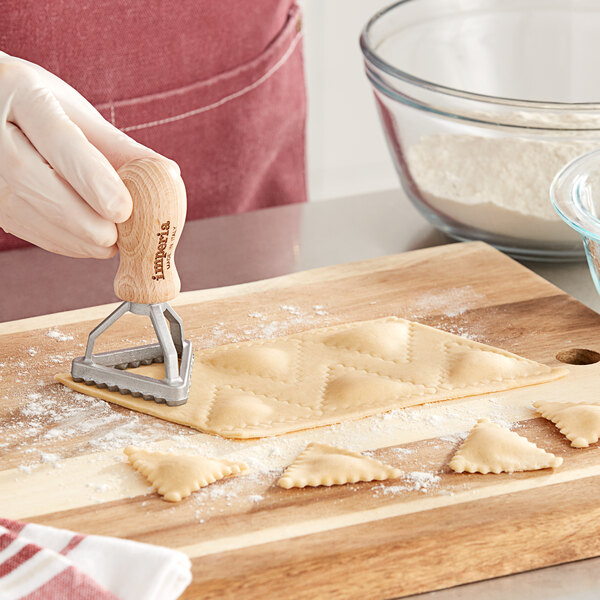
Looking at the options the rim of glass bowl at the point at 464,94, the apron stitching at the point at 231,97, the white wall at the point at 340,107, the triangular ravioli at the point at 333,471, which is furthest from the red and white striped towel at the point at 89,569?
the white wall at the point at 340,107

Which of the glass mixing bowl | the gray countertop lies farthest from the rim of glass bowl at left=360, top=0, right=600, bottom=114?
the gray countertop

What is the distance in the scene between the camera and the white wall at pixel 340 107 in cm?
397

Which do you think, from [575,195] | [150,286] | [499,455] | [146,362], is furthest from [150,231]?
[575,195]

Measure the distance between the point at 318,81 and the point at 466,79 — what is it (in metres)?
2.09

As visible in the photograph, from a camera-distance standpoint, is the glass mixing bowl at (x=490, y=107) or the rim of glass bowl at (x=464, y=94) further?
the glass mixing bowl at (x=490, y=107)

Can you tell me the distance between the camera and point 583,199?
1.51 meters

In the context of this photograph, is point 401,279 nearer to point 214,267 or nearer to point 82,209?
point 214,267

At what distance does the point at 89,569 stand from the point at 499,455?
1.59 feet

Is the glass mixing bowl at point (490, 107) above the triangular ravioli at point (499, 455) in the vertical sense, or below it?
above

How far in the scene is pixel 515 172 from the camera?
1636mm

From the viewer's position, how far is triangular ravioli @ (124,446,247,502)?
110 cm

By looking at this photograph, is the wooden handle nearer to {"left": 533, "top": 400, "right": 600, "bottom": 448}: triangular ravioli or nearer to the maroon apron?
{"left": 533, "top": 400, "right": 600, "bottom": 448}: triangular ravioli

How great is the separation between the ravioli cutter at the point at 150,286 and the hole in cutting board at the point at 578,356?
21.3 inches

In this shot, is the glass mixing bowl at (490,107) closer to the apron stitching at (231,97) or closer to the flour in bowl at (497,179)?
the flour in bowl at (497,179)
